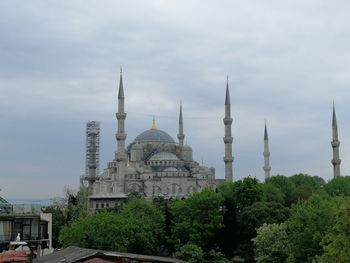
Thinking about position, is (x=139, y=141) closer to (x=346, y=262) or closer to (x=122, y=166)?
(x=122, y=166)

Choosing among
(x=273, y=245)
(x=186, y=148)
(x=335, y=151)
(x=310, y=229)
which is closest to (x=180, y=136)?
(x=186, y=148)

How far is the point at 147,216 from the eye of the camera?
182 ft

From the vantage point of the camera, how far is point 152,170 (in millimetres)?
112812

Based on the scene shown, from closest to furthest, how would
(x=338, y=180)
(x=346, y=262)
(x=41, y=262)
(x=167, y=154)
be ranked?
(x=346, y=262), (x=41, y=262), (x=338, y=180), (x=167, y=154)

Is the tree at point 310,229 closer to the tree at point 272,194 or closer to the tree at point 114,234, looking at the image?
the tree at point 114,234

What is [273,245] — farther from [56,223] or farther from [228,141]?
[228,141]

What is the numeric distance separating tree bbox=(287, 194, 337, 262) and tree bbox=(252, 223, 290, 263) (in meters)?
3.76

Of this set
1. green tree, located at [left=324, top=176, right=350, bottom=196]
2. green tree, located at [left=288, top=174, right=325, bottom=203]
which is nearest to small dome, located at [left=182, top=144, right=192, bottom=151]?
green tree, located at [left=288, top=174, right=325, bottom=203]

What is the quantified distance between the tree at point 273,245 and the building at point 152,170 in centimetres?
4949

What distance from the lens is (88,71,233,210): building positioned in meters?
95.8

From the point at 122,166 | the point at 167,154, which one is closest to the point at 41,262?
the point at 122,166

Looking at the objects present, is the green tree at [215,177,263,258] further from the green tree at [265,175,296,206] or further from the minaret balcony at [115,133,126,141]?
the minaret balcony at [115,133,126,141]

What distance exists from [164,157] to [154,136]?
9.56m

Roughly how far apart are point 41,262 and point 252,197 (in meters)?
32.3
